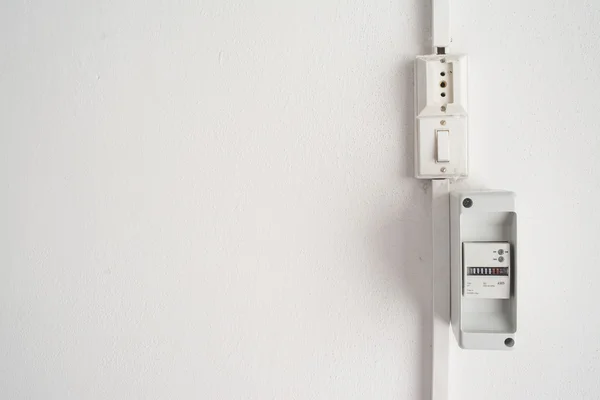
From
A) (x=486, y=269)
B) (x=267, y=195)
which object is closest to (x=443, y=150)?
(x=486, y=269)

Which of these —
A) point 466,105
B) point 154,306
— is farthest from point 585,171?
point 154,306

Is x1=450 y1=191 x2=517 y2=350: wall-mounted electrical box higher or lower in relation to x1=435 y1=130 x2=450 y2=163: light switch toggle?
lower

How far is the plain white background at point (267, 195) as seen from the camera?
0.65m

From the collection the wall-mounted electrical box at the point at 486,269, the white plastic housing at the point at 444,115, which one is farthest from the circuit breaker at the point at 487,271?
the white plastic housing at the point at 444,115

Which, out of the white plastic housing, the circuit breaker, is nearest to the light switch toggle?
the white plastic housing

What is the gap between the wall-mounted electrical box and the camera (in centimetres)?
58

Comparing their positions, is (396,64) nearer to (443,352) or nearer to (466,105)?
(466,105)

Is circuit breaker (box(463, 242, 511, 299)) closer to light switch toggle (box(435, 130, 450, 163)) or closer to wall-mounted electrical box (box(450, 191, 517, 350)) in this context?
wall-mounted electrical box (box(450, 191, 517, 350))

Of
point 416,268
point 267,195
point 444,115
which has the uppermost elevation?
point 444,115

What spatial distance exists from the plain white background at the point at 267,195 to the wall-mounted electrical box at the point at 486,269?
8cm

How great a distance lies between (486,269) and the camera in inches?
23.1

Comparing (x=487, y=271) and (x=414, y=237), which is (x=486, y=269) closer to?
(x=487, y=271)

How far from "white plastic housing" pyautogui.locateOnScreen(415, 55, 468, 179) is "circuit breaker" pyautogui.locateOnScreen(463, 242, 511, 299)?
0.13m

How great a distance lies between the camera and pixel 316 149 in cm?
70
